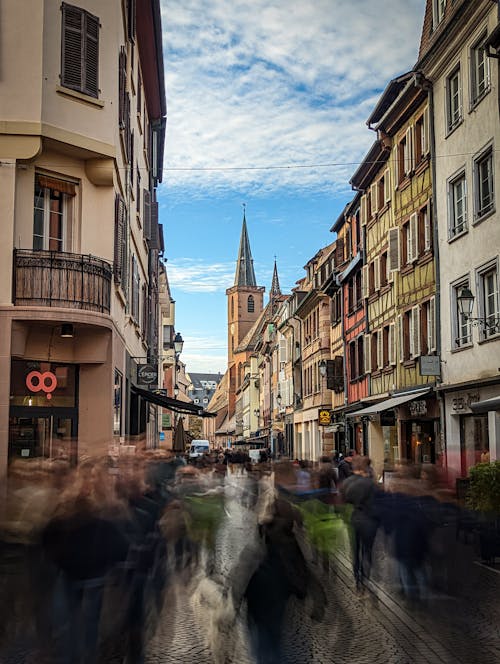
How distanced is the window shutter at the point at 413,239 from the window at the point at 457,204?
3.00 m

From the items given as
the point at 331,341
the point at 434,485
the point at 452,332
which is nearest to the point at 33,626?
the point at 434,485

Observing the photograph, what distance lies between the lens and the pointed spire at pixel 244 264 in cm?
16888

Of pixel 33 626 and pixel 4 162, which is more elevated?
pixel 4 162

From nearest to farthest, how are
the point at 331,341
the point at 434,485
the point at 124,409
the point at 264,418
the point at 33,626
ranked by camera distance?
the point at 33,626 < the point at 434,485 < the point at 124,409 < the point at 331,341 < the point at 264,418

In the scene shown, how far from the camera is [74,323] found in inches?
688

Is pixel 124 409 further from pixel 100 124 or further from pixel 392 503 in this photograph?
pixel 392 503

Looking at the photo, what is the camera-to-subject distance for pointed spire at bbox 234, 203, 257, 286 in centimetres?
16888

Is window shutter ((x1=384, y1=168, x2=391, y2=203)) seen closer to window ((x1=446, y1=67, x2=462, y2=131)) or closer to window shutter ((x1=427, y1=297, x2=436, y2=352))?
window shutter ((x1=427, y1=297, x2=436, y2=352))

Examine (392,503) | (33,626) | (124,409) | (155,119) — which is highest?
(155,119)

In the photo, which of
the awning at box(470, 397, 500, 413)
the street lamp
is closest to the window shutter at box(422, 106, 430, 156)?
the street lamp

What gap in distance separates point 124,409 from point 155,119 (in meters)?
15.3

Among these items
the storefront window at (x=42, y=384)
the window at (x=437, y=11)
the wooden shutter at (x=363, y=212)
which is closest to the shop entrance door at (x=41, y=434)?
the storefront window at (x=42, y=384)

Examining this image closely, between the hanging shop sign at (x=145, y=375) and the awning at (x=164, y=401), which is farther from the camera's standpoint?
the hanging shop sign at (x=145, y=375)

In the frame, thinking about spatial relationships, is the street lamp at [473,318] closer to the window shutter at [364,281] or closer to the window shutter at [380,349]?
the window shutter at [380,349]
